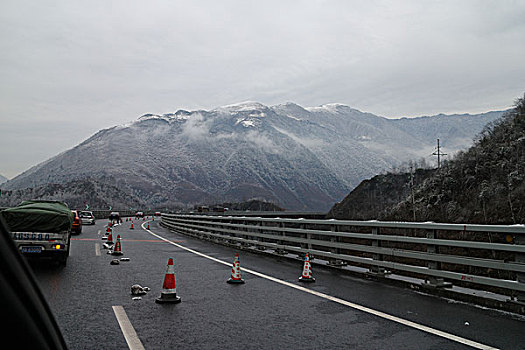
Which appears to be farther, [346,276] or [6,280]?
[346,276]

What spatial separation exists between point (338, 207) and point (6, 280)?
4715 inches

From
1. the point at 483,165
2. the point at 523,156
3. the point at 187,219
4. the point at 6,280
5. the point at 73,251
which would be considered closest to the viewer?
the point at 6,280

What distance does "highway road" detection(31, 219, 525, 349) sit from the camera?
5523 mm

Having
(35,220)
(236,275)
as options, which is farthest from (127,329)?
(35,220)

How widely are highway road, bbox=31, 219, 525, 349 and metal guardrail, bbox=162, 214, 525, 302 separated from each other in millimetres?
501

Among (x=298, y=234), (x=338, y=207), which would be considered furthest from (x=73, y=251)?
(x=338, y=207)

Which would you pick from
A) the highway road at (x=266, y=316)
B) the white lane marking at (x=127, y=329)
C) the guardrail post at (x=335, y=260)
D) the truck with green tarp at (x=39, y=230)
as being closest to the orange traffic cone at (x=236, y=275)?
the highway road at (x=266, y=316)

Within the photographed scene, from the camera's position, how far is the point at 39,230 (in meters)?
11.7

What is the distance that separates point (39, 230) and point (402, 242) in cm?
865

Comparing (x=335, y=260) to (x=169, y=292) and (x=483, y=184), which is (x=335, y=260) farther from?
(x=483, y=184)

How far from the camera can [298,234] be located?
45.9 ft

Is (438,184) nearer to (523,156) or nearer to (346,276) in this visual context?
(523,156)

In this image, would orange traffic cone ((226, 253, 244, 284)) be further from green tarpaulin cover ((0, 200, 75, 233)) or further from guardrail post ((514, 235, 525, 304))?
guardrail post ((514, 235, 525, 304))

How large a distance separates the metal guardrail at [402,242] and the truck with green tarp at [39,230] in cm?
623
